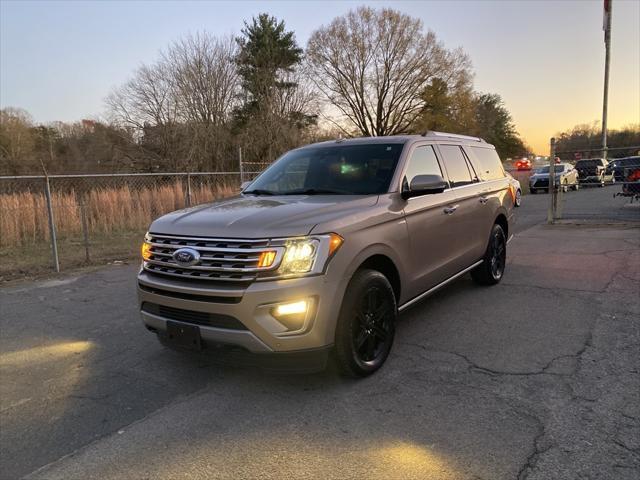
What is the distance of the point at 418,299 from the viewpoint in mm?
4496

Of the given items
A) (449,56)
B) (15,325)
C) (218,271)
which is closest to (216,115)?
(449,56)

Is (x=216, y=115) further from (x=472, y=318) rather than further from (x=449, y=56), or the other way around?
(x=472, y=318)

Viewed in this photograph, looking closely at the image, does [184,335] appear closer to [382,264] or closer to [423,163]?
[382,264]

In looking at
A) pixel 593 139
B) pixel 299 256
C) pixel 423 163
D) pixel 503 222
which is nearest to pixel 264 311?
pixel 299 256

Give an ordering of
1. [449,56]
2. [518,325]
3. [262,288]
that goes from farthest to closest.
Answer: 1. [449,56]
2. [518,325]
3. [262,288]

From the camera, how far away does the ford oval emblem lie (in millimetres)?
3354

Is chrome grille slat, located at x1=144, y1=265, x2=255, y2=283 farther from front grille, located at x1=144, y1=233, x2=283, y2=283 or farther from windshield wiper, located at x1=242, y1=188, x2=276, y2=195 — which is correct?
windshield wiper, located at x1=242, y1=188, x2=276, y2=195

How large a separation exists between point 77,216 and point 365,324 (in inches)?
417

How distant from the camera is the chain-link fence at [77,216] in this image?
908 cm

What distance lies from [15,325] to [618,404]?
5985 mm

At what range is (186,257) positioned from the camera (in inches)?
133

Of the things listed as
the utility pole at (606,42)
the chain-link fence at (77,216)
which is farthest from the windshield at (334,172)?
the utility pole at (606,42)

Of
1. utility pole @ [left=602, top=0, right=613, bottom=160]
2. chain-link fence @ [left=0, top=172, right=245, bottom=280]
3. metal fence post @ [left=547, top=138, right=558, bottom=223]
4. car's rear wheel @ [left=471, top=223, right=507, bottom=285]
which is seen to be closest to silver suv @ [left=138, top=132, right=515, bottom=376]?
car's rear wheel @ [left=471, top=223, right=507, bottom=285]

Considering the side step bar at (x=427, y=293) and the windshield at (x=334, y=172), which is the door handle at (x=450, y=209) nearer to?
the side step bar at (x=427, y=293)
